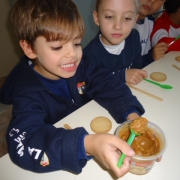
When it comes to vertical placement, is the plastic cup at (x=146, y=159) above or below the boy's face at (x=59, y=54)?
below

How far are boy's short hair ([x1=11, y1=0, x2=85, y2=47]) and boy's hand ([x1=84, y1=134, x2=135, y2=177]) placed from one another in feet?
1.08

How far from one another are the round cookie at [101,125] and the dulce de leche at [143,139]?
0.25 ft

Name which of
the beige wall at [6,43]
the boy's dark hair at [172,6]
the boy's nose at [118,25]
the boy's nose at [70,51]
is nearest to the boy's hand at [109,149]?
the boy's nose at [70,51]

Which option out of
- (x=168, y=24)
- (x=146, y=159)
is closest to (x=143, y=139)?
(x=146, y=159)

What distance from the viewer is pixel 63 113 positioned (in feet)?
2.72

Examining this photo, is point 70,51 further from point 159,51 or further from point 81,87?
point 159,51

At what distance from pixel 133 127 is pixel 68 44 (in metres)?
0.32

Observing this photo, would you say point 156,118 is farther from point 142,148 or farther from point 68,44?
point 68,44

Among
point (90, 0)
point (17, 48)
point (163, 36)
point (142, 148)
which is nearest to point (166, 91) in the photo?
point (142, 148)

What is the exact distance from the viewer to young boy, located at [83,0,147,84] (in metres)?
0.88

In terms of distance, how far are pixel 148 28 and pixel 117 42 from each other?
49 centimetres

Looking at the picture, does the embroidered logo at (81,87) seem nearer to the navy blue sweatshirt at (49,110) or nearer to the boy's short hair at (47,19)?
the navy blue sweatshirt at (49,110)

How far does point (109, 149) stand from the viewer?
0.43 m

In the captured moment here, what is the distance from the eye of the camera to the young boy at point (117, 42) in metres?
0.88
